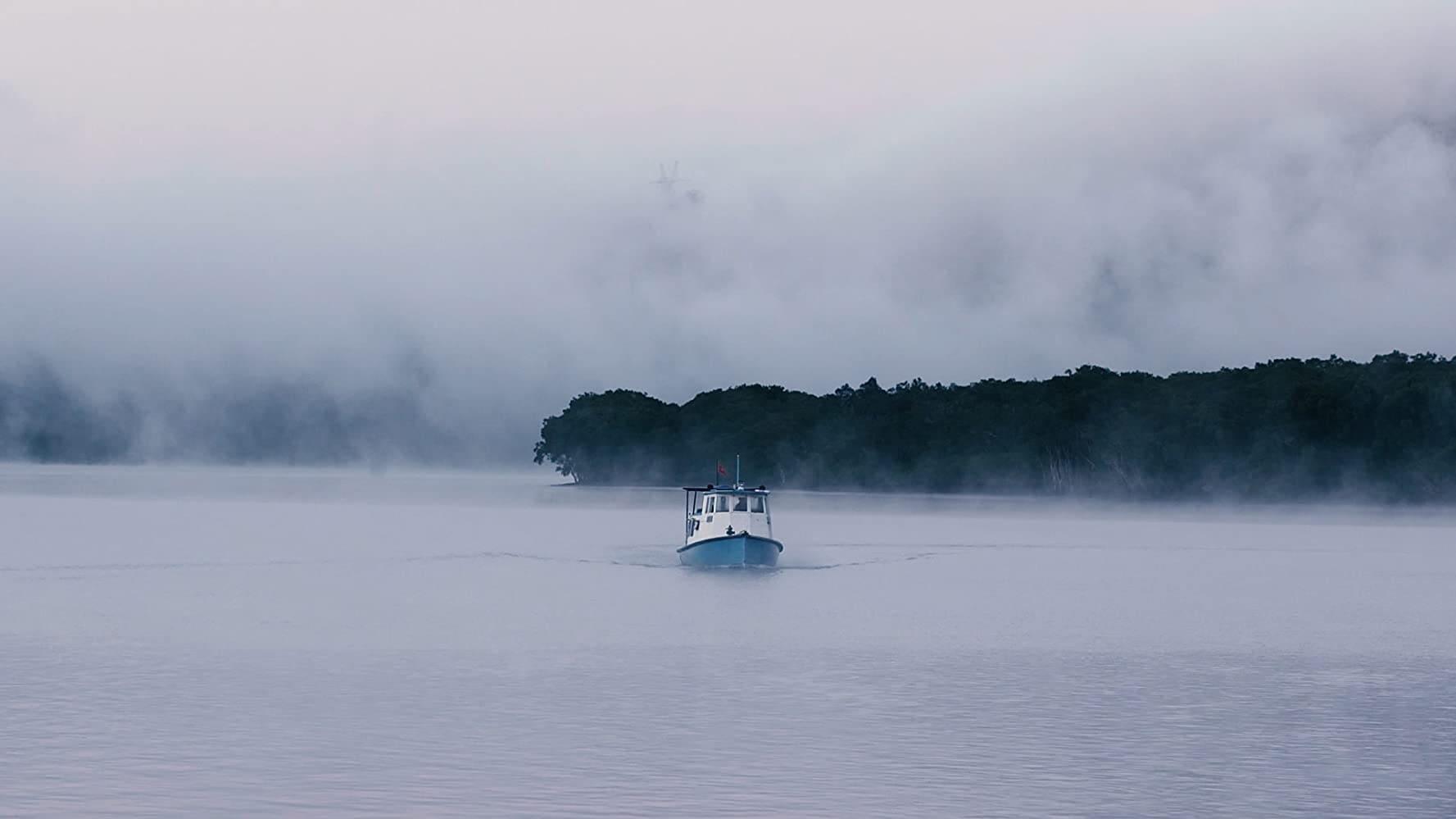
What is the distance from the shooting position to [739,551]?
9550cm

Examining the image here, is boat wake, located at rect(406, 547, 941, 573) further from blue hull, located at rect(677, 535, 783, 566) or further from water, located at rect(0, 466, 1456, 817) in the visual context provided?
water, located at rect(0, 466, 1456, 817)

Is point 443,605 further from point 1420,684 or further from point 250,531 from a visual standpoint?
point 250,531

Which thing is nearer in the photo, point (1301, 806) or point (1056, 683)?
point (1301, 806)

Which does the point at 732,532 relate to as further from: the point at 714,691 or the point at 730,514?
the point at 714,691

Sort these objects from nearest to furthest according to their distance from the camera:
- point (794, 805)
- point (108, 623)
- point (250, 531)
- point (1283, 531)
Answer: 1. point (794, 805)
2. point (108, 623)
3. point (250, 531)
4. point (1283, 531)

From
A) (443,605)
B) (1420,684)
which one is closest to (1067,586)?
(443,605)

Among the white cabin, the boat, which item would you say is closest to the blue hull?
the boat

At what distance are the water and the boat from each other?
121 cm

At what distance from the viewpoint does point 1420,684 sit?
49.2m

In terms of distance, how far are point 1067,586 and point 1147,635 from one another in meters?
26.3

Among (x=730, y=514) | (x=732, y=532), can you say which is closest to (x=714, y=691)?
(x=732, y=532)

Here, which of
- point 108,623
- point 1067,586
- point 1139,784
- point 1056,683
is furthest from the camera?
point 1067,586

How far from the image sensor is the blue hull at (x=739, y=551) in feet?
312

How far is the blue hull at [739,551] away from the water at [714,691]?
1.01 metres
